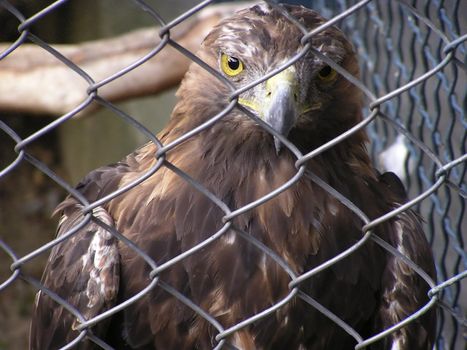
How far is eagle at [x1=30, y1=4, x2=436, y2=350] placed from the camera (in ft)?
9.57

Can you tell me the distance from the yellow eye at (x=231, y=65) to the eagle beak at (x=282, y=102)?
262 millimetres

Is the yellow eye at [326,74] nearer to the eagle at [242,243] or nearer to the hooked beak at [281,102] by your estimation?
the eagle at [242,243]

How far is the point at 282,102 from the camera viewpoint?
254 cm

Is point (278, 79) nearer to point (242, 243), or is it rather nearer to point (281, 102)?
point (281, 102)

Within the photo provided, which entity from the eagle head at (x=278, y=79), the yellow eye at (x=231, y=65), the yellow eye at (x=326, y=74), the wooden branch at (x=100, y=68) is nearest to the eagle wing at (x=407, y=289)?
the eagle head at (x=278, y=79)

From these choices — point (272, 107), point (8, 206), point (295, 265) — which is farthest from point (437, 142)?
point (8, 206)

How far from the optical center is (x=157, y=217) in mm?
3004

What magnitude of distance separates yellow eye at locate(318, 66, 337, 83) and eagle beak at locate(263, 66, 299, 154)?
11.0 inches

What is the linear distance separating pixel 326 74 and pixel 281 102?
439 millimetres

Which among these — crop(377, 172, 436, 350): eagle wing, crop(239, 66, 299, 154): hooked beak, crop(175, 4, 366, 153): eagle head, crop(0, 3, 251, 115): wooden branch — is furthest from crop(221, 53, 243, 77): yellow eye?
crop(0, 3, 251, 115): wooden branch

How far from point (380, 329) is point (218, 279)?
2.24 feet

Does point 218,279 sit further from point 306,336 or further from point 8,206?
point 8,206

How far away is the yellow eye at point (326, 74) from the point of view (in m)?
2.89

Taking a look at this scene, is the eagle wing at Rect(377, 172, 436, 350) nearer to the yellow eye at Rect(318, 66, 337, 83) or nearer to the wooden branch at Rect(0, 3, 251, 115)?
the yellow eye at Rect(318, 66, 337, 83)
